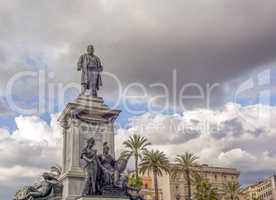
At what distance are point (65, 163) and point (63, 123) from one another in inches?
94.5

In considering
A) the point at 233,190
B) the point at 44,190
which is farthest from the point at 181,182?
the point at 44,190

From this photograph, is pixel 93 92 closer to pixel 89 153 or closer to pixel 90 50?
pixel 90 50

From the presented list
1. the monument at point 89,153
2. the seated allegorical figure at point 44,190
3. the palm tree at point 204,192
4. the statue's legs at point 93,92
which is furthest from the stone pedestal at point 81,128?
the palm tree at point 204,192

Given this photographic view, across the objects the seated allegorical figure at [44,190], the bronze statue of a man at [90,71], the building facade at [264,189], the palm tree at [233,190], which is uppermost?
the bronze statue of a man at [90,71]

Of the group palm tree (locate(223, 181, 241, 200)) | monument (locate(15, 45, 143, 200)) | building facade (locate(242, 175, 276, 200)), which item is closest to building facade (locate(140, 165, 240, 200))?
palm tree (locate(223, 181, 241, 200))

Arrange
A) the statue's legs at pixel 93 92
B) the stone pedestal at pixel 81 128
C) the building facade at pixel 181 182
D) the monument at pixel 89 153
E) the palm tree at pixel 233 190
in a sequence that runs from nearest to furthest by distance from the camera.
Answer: the monument at pixel 89 153 < the stone pedestal at pixel 81 128 < the statue's legs at pixel 93 92 < the palm tree at pixel 233 190 < the building facade at pixel 181 182

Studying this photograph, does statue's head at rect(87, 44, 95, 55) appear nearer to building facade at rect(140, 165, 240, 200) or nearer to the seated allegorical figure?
the seated allegorical figure

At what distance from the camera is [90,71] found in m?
25.7

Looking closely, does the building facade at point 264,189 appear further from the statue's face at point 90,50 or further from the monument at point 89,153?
the monument at point 89,153

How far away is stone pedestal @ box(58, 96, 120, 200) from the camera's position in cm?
2255

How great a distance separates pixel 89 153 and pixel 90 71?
298 inches

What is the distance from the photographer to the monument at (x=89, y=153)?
64.3ft

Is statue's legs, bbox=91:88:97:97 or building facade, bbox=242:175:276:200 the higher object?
statue's legs, bbox=91:88:97:97

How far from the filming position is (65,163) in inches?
938
